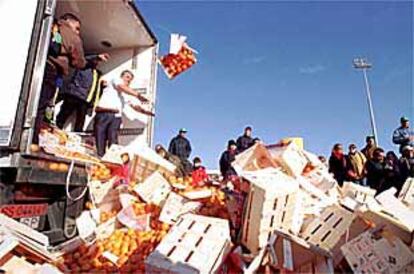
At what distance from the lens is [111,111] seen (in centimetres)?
559

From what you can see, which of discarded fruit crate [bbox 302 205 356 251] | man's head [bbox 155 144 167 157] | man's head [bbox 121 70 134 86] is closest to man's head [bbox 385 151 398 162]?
man's head [bbox 155 144 167 157]

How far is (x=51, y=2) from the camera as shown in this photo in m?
3.14

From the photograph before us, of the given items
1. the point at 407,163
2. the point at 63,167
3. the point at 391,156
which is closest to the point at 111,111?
the point at 63,167

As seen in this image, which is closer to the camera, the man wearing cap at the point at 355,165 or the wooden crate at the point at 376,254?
the wooden crate at the point at 376,254

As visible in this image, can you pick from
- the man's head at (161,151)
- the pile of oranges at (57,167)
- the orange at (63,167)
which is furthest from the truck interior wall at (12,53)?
the man's head at (161,151)

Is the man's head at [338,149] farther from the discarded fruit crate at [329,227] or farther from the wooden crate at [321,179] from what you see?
the discarded fruit crate at [329,227]

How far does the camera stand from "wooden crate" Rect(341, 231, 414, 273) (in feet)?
9.27

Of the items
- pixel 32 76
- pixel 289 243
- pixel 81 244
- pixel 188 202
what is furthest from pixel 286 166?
pixel 32 76

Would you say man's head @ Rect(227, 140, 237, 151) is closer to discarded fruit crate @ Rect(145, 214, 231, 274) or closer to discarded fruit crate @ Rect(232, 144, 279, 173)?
discarded fruit crate @ Rect(232, 144, 279, 173)

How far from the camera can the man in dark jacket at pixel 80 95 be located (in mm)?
5316

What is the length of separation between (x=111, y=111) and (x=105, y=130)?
0.30 metres

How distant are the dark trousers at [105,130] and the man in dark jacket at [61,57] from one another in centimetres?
90

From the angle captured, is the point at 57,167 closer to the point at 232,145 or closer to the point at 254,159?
the point at 254,159

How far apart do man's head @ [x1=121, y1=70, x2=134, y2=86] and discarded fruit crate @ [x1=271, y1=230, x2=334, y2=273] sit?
3751 mm
